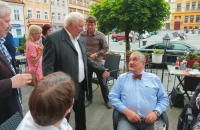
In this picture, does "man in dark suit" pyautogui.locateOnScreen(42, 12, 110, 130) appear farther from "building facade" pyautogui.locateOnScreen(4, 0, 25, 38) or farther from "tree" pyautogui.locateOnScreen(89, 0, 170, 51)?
"building facade" pyautogui.locateOnScreen(4, 0, 25, 38)

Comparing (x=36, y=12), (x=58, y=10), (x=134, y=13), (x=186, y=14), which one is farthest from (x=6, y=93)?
(x=186, y=14)

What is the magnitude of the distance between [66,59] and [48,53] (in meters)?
0.20

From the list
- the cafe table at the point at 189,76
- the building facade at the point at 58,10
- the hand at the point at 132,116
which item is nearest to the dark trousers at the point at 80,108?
the hand at the point at 132,116

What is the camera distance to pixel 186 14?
5028 centimetres

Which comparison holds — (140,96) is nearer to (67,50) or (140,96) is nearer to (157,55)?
(67,50)

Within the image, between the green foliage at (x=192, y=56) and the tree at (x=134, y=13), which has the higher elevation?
the tree at (x=134, y=13)

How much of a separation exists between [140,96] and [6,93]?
4.51 feet

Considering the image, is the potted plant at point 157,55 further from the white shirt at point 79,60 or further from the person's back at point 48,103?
the person's back at point 48,103

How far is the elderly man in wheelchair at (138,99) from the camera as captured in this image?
1877 mm

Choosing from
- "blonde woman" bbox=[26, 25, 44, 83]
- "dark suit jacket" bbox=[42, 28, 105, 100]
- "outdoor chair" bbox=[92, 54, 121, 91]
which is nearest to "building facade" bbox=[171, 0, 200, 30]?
"outdoor chair" bbox=[92, 54, 121, 91]

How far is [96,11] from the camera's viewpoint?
527cm

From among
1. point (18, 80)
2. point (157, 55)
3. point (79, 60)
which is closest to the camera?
point (18, 80)

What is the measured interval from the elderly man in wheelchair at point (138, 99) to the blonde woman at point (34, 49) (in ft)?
5.41

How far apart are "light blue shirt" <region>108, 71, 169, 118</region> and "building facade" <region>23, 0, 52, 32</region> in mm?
24582
